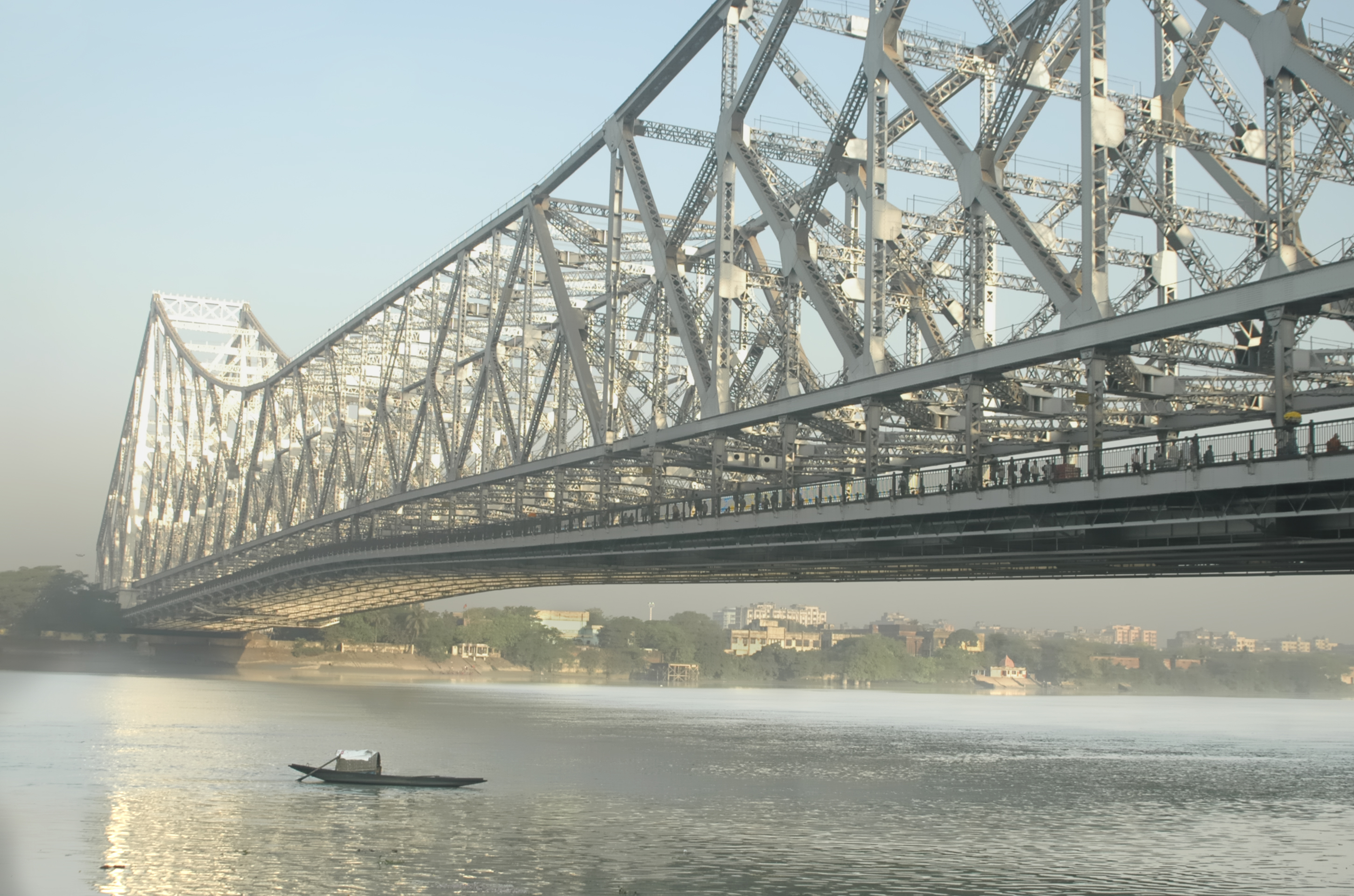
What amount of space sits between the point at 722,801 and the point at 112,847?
17.2m

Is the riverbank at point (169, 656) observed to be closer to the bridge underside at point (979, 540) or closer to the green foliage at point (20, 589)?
the green foliage at point (20, 589)

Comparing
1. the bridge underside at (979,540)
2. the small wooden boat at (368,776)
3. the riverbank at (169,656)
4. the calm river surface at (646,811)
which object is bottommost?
the calm river surface at (646,811)

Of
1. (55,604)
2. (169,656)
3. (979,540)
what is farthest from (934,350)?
(55,604)

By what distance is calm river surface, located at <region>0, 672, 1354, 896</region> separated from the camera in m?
29.3

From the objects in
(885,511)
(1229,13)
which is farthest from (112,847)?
(1229,13)

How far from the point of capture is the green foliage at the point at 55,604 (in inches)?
6791

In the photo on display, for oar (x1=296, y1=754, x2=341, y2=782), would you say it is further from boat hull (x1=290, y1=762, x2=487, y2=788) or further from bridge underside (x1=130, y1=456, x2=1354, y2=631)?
bridge underside (x1=130, y1=456, x2=1354, y2=631)

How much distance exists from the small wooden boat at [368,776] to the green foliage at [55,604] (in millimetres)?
135621

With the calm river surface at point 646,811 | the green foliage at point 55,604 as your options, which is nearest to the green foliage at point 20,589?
the green foliage at point 55,604

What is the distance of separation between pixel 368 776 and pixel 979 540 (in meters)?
20.5

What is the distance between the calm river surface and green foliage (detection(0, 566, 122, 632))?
3692 inches

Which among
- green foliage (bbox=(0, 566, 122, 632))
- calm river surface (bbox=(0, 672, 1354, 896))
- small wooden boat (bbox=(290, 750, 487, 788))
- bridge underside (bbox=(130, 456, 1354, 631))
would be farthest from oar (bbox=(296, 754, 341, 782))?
green foliage (bbox=(0, 566, 122, 632))

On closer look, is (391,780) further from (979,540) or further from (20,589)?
(20,589)

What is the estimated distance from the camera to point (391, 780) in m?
44.2
